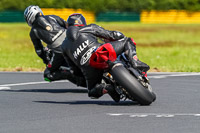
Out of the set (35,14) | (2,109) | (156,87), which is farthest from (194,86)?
(2,109)

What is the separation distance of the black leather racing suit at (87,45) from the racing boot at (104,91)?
11 centimetres

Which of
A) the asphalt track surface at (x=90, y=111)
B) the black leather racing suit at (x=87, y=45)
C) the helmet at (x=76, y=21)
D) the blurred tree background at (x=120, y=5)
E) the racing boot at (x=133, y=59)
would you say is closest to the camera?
the asphalt track surface at (x=90, y=111)

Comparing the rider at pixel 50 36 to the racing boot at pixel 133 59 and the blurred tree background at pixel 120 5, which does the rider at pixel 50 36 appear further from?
the blurred tree background at pixel 120 5

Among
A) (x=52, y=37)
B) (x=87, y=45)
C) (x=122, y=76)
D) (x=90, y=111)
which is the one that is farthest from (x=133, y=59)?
(x=52, y=37)

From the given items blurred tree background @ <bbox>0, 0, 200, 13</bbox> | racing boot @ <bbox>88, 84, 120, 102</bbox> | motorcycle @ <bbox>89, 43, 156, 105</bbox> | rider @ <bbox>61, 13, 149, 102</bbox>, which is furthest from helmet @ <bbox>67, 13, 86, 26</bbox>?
blurred tree background @ <bbox>0, 0, 200, 13</bbox>

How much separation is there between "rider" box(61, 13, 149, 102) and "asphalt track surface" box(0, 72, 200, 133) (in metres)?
0.28

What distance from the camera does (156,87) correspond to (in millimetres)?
10477

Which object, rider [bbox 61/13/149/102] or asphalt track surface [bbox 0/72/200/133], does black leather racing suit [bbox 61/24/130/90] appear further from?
asphalt track surface [bbox 0/72/200/133]

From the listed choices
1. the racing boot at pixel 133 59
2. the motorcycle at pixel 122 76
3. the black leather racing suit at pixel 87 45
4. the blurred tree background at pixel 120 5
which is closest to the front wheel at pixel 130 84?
the motorcycle at pixel 122 76

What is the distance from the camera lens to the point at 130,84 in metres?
7.43

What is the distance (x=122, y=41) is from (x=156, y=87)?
2670mm

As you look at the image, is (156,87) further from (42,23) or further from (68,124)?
(68,124)

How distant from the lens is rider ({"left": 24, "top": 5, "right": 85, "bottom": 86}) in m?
10.3

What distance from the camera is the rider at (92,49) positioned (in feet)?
25.9
